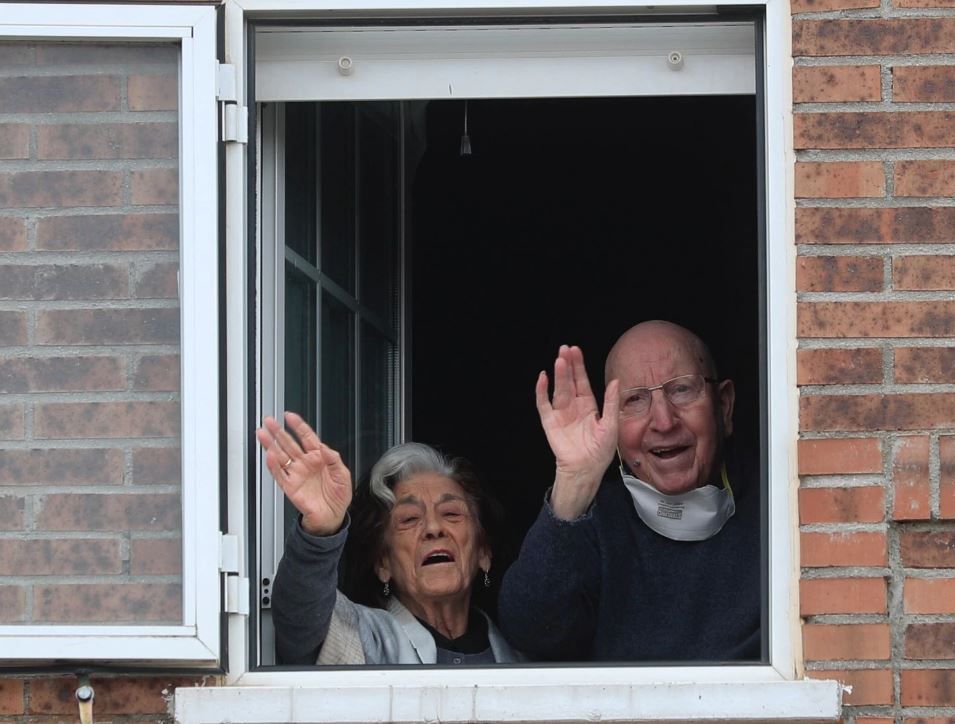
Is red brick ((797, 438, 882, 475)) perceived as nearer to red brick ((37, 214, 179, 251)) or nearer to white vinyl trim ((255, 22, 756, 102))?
white vinyl trim ((255, 22, 756, 102))

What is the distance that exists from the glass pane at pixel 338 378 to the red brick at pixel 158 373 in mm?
897

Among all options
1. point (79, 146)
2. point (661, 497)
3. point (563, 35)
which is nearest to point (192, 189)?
point (79, 146)

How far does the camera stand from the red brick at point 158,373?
3078 mm

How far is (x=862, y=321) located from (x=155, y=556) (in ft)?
4.67

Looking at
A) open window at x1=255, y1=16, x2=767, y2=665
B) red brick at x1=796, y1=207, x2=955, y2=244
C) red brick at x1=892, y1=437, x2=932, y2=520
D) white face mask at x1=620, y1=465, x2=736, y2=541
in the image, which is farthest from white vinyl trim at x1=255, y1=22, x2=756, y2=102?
white face mask at x1=620, y1=465, x2=736, y2=541

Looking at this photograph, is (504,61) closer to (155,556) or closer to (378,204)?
(155,556)

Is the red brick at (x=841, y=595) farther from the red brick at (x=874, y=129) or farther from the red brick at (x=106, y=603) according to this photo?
the red brick at (x=106, y=603)

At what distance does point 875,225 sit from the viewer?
3.07 metres

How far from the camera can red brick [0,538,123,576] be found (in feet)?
10.0

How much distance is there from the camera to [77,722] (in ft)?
10.0

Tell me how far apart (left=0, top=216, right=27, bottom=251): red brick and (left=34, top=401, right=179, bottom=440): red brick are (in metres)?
0.31

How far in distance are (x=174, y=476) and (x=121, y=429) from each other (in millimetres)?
138

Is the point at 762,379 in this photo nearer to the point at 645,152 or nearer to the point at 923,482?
the point at 923,482

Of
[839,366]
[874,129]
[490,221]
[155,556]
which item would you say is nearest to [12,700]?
[155,556]
